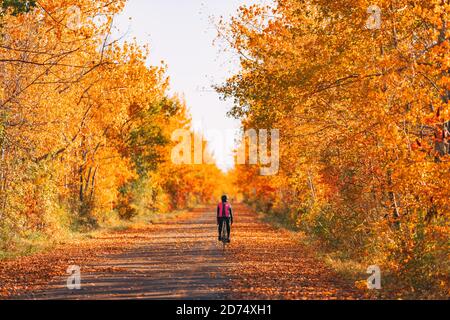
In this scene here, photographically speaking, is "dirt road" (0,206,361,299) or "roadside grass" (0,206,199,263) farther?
"roadside grass" (0,206,199,263)

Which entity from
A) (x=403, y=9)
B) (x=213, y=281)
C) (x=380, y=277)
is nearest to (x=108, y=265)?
(x=213, y=281)

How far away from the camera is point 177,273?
15578mm

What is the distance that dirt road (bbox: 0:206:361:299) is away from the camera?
487 inches

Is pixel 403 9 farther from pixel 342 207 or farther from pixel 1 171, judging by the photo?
pixel 1 171

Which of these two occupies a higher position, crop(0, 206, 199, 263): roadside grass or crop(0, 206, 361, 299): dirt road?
crop(0, 206, 199, 263): roadside grass

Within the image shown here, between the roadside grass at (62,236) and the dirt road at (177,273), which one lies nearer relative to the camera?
the dirt road at (177,273)

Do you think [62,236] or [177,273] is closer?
[177,273]

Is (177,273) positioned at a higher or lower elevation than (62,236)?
lower

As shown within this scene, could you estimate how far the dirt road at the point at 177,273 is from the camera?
40.6 ft

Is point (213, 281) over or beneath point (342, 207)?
beneath

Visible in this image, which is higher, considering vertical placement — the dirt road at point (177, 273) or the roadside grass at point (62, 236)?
the roadside grass at point (62, 236)
